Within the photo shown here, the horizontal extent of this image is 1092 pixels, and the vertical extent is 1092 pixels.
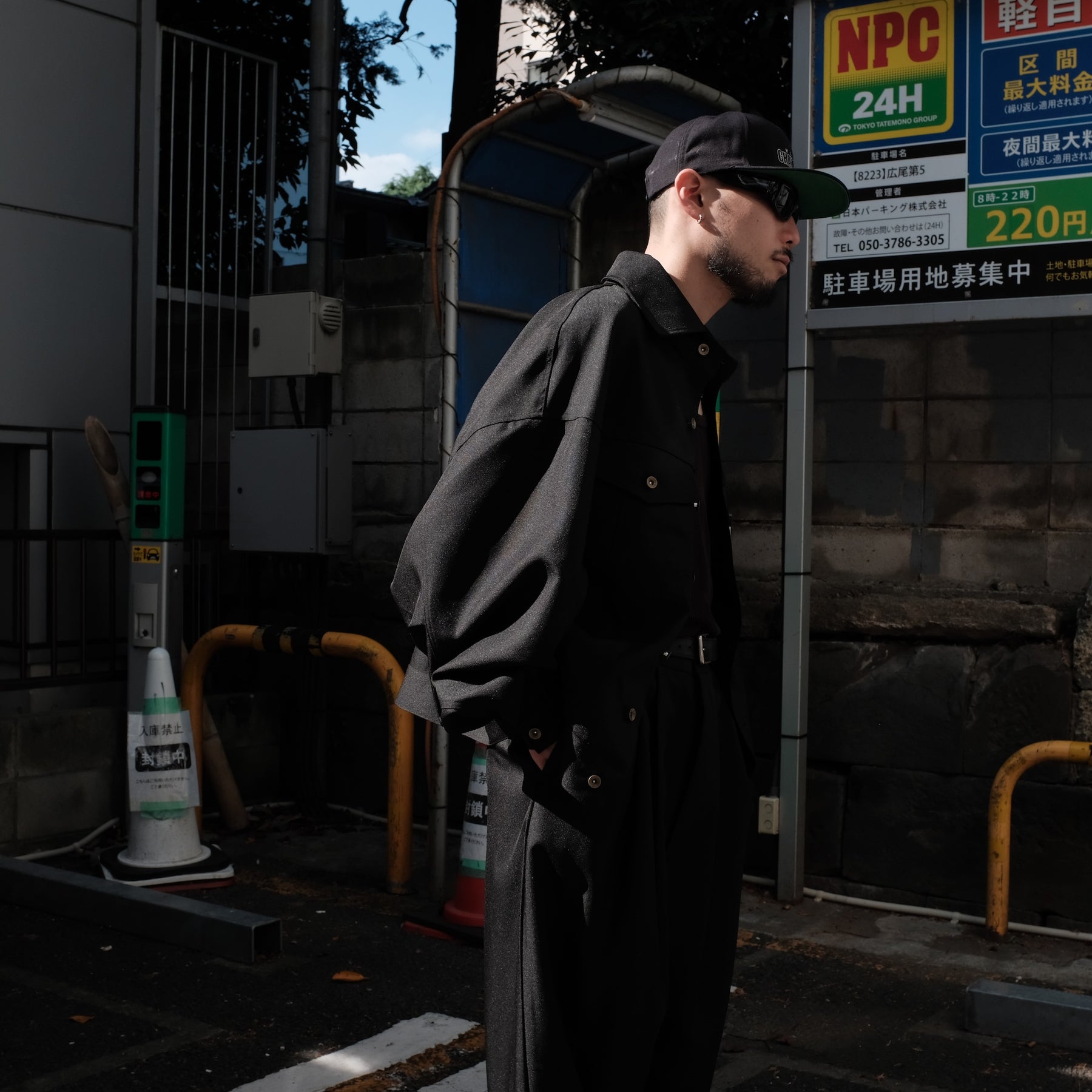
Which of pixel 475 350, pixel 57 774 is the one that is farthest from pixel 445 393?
pixel 57 774

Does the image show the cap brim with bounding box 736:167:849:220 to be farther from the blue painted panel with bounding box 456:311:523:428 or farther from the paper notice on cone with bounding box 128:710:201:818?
the paper notice on cone with bounding box 128:710:201:818

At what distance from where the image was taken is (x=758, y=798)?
567 centimetres

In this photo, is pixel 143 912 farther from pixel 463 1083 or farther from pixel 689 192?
pixel 689 192

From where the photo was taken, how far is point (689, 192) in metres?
2.44

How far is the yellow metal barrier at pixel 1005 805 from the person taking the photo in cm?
482

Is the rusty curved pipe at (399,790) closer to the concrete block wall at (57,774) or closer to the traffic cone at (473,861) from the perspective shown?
the traffic cone at (473,861)

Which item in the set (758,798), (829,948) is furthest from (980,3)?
(829,948)

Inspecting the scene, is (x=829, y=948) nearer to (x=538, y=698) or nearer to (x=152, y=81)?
(x=538, y=698)

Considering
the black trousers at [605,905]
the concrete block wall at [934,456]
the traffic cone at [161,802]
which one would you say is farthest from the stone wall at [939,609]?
the black trousers at [605,905]

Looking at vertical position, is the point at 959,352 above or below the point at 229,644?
above

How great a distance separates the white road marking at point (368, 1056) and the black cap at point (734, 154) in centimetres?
256

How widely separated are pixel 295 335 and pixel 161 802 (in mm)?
2446

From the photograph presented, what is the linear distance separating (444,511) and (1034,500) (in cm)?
382

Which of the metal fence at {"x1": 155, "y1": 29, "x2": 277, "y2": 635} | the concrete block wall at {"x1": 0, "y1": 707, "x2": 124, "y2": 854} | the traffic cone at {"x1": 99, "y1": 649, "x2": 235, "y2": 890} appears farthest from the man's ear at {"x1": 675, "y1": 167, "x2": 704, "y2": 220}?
the metal fence at {"x1": 155, "y1": 29, "x2": 277, "y2": 635}
